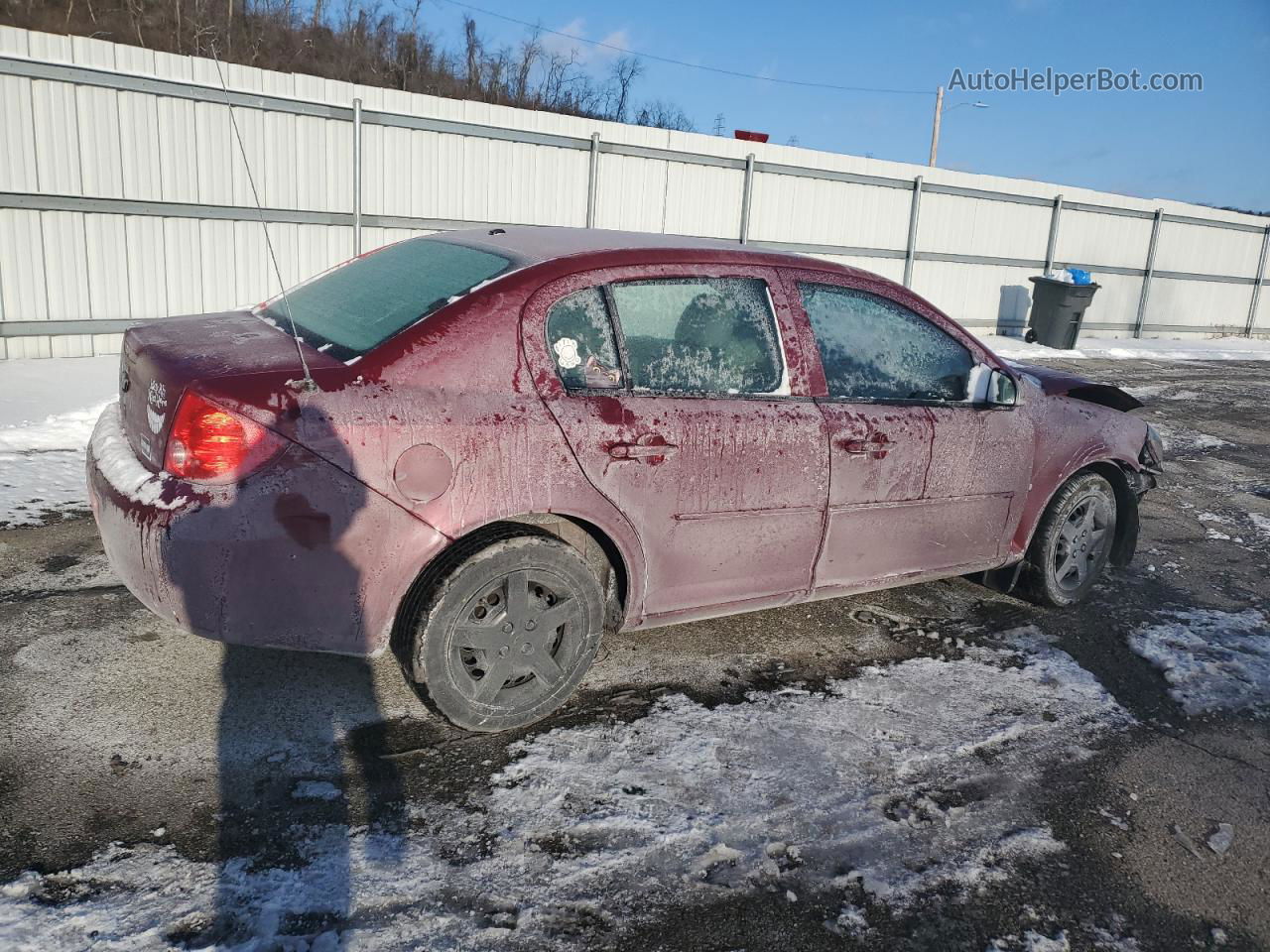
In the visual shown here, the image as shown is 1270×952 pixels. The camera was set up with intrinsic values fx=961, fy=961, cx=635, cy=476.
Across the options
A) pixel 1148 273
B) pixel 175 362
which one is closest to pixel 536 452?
pixel 175 362

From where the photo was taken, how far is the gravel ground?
2441mm

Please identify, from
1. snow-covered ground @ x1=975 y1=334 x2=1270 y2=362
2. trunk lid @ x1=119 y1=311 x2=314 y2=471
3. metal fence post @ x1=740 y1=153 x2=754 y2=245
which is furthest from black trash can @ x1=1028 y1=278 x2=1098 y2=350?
trunk lid @ x1=119 y1=311 x2=314 y2=471

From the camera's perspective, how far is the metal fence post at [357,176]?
1076 centimetres

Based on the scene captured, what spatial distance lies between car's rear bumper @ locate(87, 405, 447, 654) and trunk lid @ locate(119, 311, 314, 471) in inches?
6.3

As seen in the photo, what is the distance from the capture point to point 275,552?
274 cm

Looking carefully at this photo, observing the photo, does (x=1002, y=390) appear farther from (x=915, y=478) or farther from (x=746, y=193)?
(x=746, y=193)

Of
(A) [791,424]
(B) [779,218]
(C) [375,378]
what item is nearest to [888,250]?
(B) [779,218]

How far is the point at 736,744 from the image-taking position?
10.5 feet

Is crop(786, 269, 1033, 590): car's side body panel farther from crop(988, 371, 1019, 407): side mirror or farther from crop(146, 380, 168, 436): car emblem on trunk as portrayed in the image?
crop(146, 380, 168, 436): car emblem on trunk

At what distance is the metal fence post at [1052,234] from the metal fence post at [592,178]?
1003cm

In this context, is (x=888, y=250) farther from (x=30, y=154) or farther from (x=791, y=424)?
(x=791, y=424)

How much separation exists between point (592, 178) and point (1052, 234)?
10459 mm

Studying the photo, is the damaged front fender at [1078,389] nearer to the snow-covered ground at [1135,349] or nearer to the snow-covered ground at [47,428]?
the snow-covered ground at [47,428]

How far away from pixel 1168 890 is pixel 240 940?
240 cm
